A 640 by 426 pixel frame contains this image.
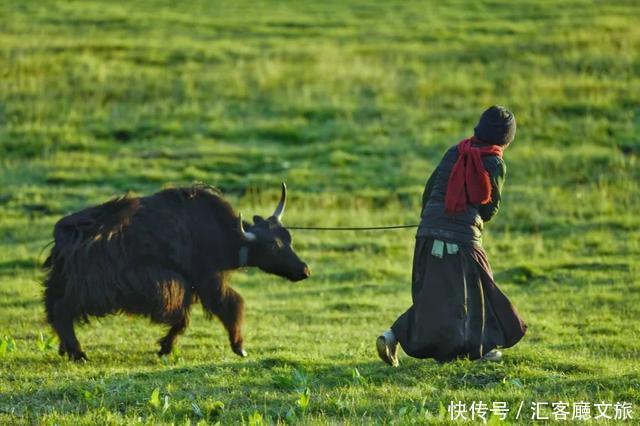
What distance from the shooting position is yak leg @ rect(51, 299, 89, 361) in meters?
A: 10.2

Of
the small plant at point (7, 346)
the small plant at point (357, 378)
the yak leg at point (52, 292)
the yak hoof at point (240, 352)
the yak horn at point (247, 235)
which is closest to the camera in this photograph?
the small plant at point (357, 378)

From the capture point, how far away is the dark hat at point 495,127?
9.05 m

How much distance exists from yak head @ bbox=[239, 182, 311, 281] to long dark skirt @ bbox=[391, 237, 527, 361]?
289cm

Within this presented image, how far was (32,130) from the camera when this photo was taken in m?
23.6

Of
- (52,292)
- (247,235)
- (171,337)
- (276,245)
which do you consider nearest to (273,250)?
(276,245)

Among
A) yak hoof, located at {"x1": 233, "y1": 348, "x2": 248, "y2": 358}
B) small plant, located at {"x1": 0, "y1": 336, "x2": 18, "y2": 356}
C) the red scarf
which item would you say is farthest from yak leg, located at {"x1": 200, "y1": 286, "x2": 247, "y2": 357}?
the red scarf

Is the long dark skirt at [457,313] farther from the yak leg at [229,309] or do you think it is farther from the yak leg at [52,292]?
the yak leg at [52,292]

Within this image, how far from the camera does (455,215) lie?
9.05 meters

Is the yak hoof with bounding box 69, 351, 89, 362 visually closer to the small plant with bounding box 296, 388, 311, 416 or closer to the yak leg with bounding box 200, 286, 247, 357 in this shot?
the yak leg with bounding box 200, 286, 247, 357

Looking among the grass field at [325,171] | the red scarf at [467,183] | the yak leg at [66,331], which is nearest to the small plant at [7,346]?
the grass field at [325,171]

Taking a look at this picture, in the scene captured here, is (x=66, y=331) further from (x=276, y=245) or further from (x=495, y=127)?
(x=495, y=127)

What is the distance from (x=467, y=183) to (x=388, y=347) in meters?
1.34

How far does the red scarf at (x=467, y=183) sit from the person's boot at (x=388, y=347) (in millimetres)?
1028

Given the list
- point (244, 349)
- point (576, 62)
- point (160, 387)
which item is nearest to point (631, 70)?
point (576, 62)
